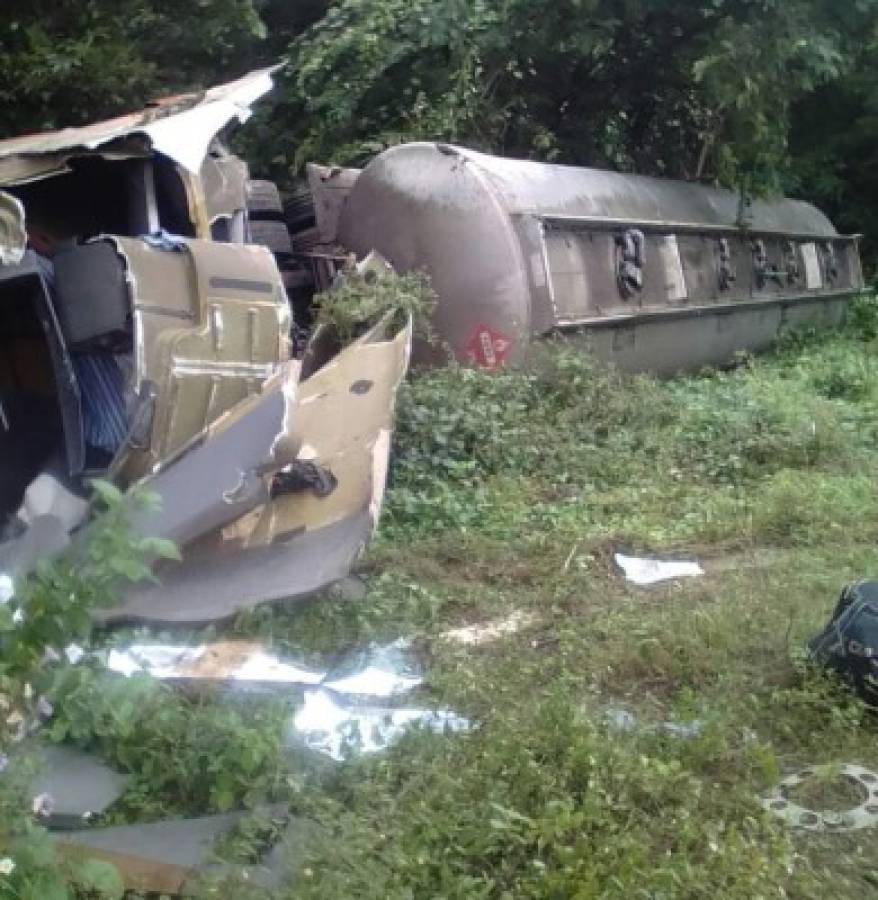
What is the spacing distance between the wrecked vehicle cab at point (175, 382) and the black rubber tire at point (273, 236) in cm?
112

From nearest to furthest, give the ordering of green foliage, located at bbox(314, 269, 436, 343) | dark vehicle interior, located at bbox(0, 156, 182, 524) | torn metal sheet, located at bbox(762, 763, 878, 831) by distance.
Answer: torn metal sheet, located at bbox(762, 763, 878, 831), dark vehicle interior, located at bbox(0, 156, 182, 524), green foliage, located at bbox(314, 269, 436, 343)

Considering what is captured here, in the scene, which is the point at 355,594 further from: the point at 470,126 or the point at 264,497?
the point at 470,126

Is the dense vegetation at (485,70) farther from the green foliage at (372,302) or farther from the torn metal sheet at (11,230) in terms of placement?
the torn metal sheet at (11,230)

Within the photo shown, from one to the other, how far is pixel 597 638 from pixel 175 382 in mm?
2202

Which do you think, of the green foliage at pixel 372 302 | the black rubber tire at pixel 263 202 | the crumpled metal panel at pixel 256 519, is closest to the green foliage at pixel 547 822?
the crumpled metal panel at pixel 256 519

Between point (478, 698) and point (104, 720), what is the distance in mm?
1203

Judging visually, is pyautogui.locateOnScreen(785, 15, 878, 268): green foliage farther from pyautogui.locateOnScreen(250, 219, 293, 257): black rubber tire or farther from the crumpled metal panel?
the crumpled metal panel

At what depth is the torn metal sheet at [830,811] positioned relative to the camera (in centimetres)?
349

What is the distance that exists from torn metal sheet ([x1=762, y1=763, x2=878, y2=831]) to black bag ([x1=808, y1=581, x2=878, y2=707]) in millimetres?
362

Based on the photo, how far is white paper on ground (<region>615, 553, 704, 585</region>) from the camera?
5.59 meters

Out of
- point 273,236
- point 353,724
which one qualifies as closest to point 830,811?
point 353,724

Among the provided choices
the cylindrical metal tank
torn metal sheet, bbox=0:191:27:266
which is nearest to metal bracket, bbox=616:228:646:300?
the cylindrical metal tank

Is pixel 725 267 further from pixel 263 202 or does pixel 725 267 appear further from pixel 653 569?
pixel 653 569

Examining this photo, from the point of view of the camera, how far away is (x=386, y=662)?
15.1ft
